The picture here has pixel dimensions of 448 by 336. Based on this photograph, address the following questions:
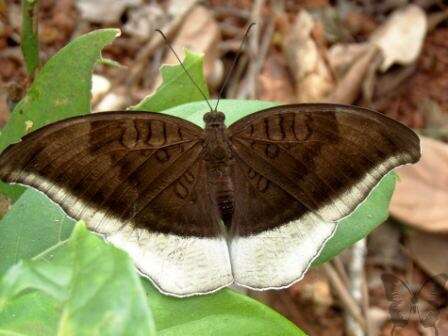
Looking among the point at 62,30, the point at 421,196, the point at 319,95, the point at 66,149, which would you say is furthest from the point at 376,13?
the point at 66,149

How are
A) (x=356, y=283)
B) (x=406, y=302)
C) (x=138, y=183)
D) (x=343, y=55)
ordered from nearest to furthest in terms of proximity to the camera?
1. (x=138, y=183)
2. (x=406, y=302)
3. (x=356, y=283)
4. (x=343, y=55)

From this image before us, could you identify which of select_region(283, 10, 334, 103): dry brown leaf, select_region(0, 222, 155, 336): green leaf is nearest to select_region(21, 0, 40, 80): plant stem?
select_region(0, 222, 155, 336): green leaf

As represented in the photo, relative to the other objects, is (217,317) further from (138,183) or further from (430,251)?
(430,251)

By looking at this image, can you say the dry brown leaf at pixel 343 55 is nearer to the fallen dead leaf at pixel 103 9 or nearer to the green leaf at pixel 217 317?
the fallen dead leaf at pixel 103 9

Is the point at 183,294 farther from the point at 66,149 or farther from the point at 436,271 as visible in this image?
the point at 436,271

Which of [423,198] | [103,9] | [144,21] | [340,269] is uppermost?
[103,9]

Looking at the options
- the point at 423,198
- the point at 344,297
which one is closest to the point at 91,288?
the point at 344,297

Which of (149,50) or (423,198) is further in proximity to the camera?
(149,50)
